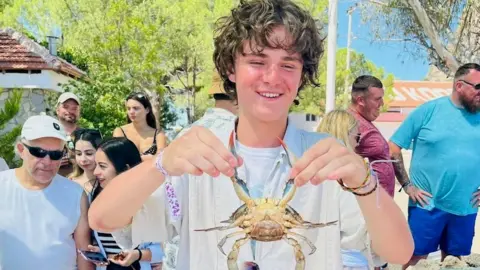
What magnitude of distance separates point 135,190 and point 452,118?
4068 mm

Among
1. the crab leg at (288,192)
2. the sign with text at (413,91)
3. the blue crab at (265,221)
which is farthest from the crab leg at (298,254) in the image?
the sign with text at (413,91)

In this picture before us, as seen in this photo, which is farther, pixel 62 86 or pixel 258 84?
pixel 62 86

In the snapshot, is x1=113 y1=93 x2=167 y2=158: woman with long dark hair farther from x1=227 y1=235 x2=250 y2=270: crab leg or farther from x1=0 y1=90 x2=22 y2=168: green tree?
x1=227 y1=235 x2=250 y2=270: crab leg

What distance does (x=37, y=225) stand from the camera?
3180mm

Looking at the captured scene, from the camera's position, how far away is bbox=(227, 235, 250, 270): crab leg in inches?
62.6

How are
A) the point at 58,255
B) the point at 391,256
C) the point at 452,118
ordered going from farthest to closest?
1. the point at 452,118
2. the point at 58,255
3. the point at 391,256

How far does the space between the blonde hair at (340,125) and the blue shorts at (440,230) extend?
1.47 meters

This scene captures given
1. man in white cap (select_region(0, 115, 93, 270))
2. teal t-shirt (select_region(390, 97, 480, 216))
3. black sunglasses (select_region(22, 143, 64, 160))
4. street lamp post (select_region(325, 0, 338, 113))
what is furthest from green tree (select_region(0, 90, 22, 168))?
street lamp post (select_region(325, 0, 338, 113))

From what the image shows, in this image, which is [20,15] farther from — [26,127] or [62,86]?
[26,127]

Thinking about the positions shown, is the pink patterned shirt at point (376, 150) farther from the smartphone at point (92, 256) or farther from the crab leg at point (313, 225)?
the crab leg at point (313, 225)

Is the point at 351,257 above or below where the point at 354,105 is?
below

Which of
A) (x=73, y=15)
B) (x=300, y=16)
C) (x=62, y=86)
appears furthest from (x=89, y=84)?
(x=300, y=16)

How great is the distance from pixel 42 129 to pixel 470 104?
12.4 ft

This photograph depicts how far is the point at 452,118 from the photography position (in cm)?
484
